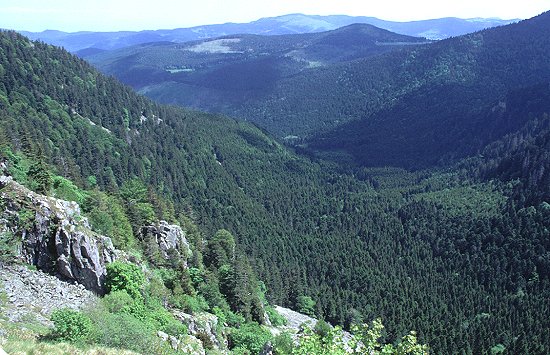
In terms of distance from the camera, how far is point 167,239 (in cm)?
7612

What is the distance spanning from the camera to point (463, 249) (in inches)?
6491

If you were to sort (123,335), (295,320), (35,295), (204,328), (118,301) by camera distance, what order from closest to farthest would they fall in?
(123,335) → (35,295) → (118,301) → (204,328) → (295,320)

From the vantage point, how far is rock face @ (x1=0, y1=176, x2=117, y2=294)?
46656 millimetres

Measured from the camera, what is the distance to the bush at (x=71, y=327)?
32250 mm

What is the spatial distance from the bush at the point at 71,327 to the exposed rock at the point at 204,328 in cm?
2124

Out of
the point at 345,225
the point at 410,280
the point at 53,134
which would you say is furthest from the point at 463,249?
the point at 53,134

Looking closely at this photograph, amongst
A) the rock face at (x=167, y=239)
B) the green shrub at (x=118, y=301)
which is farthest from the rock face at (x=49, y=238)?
the rock face at (x=167, y=239)

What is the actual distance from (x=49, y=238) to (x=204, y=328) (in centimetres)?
2059

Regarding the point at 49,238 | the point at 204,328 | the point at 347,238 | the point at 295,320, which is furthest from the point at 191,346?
the point at 347,238

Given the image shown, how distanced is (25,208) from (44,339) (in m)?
19.8

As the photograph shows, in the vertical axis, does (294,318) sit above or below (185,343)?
below

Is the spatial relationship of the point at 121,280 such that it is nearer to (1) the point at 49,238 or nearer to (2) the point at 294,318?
(1) the point at 49,238

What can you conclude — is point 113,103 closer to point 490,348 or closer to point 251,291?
point 251,291

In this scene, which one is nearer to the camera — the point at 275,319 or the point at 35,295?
the point at 35,295
